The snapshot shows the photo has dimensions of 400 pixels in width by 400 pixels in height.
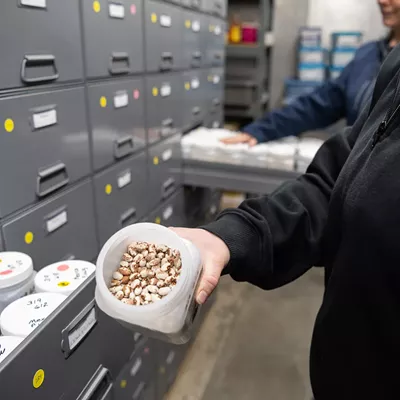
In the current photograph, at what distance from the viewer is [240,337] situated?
2.31 meters

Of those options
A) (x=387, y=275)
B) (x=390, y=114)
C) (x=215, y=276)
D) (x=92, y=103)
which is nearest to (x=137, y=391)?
(x=92, y=103)

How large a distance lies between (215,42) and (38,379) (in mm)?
2169

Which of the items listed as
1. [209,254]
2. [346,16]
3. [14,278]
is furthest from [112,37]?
[346,16]

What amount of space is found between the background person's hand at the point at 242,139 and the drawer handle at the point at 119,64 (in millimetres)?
680

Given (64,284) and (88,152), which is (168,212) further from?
(64,284)

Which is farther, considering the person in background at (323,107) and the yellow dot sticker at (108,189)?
the person in background at (323,107)

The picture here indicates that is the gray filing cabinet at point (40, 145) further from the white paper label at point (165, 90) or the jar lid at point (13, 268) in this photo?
the white paper label at point (165, 90)

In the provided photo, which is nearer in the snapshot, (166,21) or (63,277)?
(63,277)

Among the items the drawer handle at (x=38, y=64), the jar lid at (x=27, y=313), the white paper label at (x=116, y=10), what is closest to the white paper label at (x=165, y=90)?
the white paper label at (x=116, y=10)

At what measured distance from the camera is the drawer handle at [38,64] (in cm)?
101

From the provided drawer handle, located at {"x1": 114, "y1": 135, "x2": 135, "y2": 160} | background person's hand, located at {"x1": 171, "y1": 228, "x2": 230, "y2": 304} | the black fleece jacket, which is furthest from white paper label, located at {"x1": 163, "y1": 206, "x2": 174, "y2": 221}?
background person's hand, located at {"x1": 171, "y1": 228, "x2": 230, "y2": 304}

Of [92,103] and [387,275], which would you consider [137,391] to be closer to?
[92,103]

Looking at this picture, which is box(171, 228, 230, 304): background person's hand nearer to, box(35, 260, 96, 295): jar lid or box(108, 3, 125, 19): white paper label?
box(35, 260, 96, 295): jar lid

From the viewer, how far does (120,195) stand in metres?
1.56
